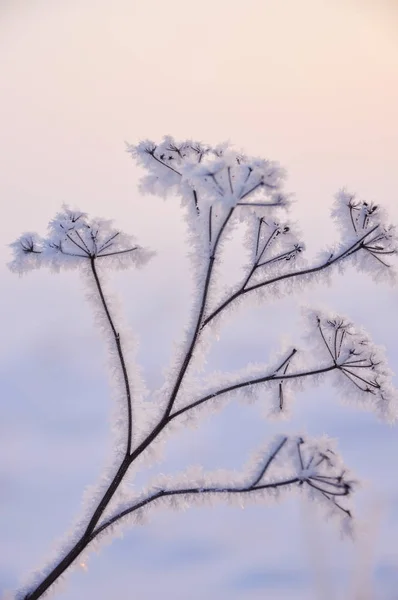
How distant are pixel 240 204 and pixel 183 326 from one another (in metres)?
0.54

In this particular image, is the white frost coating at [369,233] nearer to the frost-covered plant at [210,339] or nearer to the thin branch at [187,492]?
the frost-covered plant at [210,339]

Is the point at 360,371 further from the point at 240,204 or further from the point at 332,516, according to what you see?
the point at 240,204

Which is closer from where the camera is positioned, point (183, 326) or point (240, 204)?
point (240, 204)

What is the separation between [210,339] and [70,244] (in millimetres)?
614

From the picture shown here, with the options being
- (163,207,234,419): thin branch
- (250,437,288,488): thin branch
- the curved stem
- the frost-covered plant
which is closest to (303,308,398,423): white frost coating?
the frost-covered plant

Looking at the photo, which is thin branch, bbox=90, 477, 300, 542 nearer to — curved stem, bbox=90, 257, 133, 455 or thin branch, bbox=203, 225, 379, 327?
curved stem, bbox=90, 257, 133, 455

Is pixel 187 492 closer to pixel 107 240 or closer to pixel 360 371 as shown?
pixel 360 371

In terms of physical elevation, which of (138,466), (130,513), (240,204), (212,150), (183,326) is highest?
(212,150)

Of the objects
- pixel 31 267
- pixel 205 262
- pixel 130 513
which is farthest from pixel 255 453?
pixel 31 267

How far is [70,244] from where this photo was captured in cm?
207

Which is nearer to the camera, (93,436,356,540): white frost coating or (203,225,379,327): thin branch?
(93,436,356,540): white frost coating

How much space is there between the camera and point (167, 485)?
2035mm

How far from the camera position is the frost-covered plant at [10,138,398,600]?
6.29ft

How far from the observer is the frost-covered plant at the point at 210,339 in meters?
1.92
